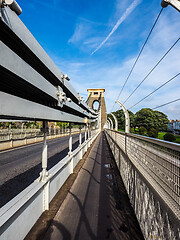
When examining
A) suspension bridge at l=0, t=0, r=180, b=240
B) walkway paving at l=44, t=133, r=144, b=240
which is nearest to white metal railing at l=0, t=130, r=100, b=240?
suspension bridge at l=0, t=0, r=180, b=240

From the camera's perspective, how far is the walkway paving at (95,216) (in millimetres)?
2438

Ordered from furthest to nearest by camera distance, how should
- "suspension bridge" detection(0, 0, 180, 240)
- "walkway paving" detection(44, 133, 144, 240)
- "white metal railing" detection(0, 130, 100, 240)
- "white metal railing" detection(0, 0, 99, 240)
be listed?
"walkway paving" detection(44, 133, 144, 240)
"white metal railing" detection(0, 130, 100, 240)
"suspension bridge" detection(0, 0, 180, 240)
"white metal railing" detection(0, 0, 99, 240)

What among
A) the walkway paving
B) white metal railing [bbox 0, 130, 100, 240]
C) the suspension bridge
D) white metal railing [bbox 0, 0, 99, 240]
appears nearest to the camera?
white metal railing [bbox 0, 0, 99, 240]

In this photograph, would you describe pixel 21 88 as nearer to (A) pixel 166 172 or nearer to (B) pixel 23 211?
(B) pixel 23 211

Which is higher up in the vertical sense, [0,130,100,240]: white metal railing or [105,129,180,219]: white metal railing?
[105,129,180,219]: white metal railing

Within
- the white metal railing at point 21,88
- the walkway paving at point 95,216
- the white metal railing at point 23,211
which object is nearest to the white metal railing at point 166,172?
the walkway paving at point 95,216

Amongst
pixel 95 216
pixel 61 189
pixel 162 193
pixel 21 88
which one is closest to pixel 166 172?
pixel 162 193

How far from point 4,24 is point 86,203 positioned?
12.9 ft

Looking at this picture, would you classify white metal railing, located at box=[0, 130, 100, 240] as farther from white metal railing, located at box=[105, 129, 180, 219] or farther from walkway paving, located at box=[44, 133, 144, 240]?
white metal railing, located at box=[105, 129, 180, 219]

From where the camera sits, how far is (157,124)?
1750 inches

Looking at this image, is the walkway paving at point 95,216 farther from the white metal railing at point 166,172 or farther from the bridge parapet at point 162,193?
the white metal railing at point 166,172

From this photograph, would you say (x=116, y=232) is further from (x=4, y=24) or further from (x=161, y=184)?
(x=4, y=24)

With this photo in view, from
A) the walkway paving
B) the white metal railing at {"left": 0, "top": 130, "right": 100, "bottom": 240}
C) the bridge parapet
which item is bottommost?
the walkway paving

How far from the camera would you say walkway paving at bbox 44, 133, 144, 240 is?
8.00 ft
